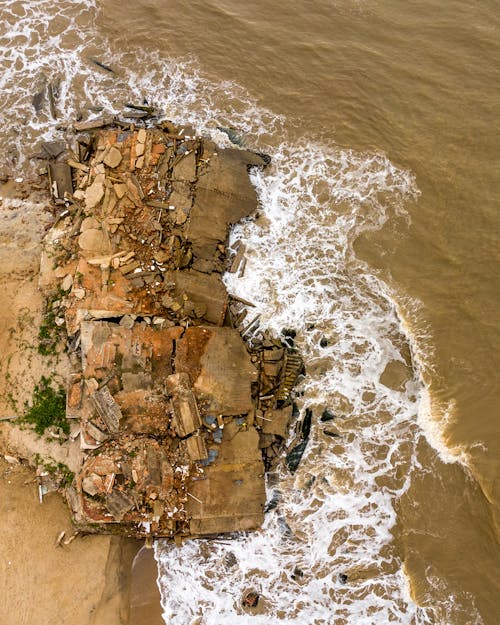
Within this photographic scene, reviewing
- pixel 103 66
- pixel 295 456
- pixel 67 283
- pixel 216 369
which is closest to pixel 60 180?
pixel 67 283

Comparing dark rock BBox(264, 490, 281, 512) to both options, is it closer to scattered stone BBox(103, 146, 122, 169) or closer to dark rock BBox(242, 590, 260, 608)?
dark rock BBox(242, 590, 260, 608)

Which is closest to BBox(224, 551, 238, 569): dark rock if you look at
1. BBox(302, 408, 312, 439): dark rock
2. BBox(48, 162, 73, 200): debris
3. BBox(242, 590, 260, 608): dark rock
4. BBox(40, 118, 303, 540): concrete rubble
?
BBox(242, 590, 260, 608): dark rock

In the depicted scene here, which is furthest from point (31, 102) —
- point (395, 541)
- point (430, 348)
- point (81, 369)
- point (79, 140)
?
point (395, 541)

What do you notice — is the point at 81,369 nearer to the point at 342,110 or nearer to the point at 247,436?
the point at 247,436

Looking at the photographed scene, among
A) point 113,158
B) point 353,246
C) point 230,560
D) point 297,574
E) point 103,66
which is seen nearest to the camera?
point 297,574

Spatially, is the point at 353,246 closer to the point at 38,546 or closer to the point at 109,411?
the point at 109,411

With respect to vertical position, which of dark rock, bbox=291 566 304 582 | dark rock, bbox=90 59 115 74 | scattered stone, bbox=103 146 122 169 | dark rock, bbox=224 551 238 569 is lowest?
dark rock, bbox=224 551 238 569
